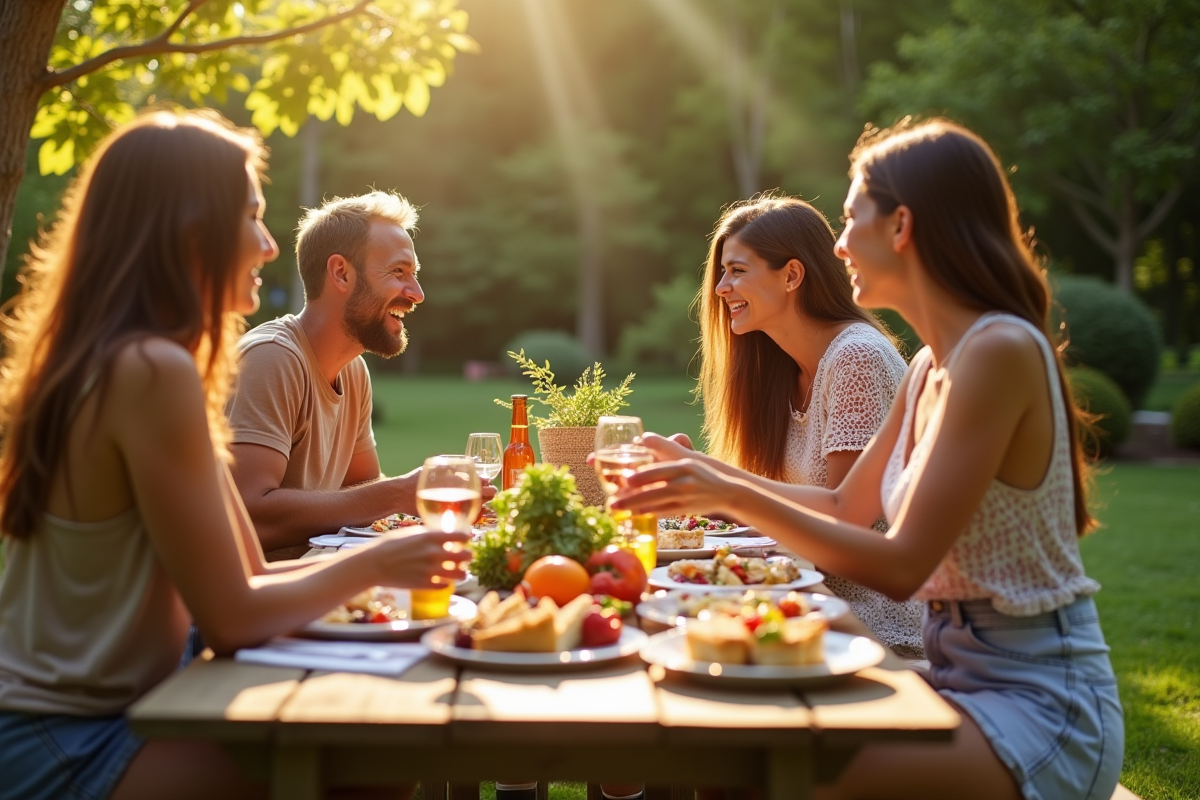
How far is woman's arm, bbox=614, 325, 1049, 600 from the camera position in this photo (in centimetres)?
226

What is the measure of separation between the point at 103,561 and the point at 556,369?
85.2ft

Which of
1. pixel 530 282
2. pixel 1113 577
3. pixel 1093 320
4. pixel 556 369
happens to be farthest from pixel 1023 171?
pixel 530 282

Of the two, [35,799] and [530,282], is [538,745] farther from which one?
[530,282]

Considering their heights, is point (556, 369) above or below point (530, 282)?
below

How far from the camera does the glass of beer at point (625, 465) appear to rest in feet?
8.12

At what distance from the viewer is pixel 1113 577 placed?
8211 millimetres

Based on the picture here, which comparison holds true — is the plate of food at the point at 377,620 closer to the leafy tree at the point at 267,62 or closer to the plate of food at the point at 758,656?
the plate of food at the point at 758,656

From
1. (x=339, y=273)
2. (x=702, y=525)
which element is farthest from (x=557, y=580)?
(x=339, y=273)

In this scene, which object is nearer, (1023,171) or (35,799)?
(35,799)

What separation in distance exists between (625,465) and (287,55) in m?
3.81

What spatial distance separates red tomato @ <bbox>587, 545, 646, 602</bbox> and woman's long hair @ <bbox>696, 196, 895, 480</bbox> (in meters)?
1.76

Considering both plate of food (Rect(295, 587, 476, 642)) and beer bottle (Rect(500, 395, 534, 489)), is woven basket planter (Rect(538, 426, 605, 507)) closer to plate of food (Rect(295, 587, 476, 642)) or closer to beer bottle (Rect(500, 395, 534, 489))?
beer bottle (Rect(500, 395, 534, 489))

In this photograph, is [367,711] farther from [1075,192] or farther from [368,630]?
[1075,192]

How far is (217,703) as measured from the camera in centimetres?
176
